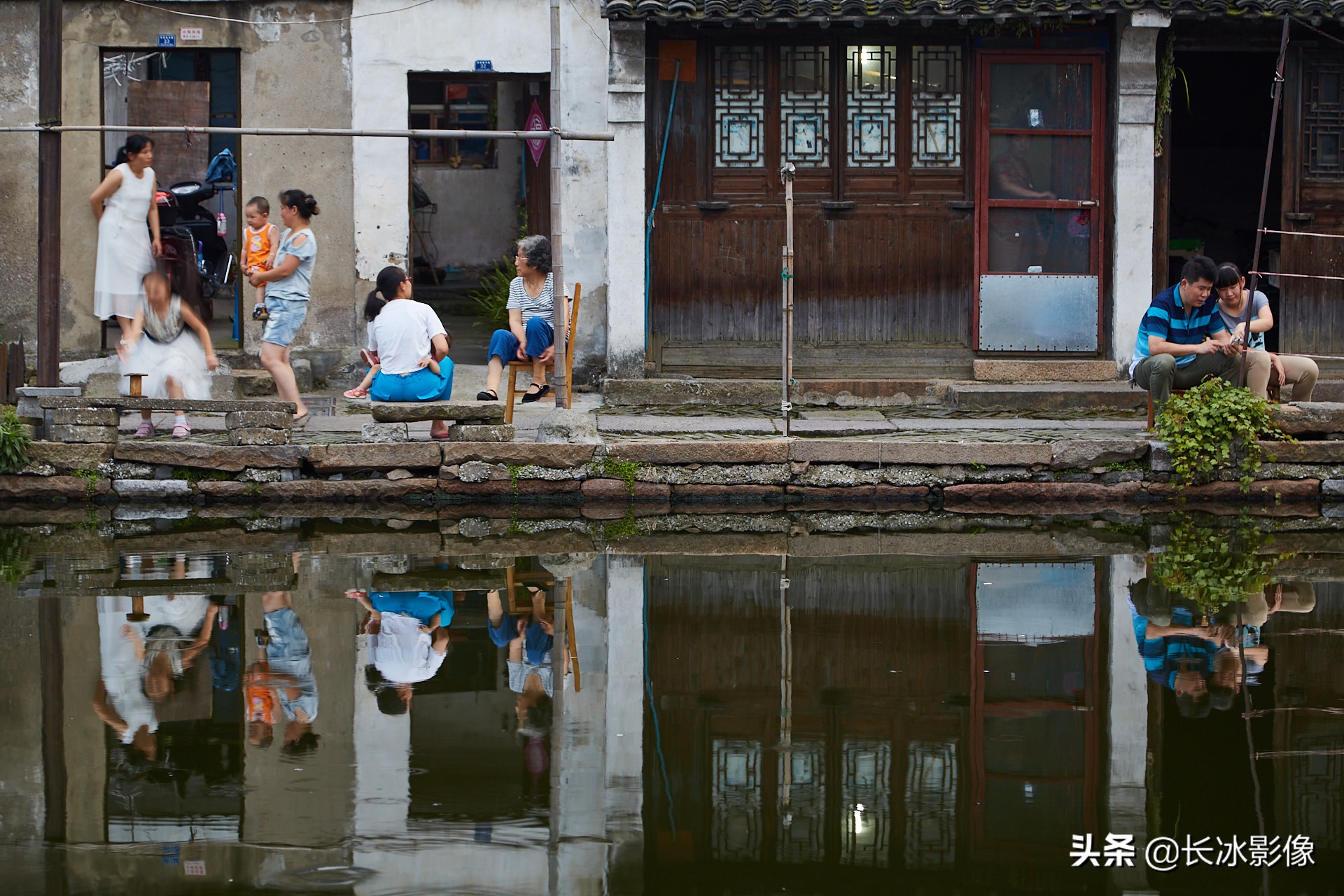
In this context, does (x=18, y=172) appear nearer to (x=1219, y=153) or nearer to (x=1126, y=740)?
(x=1126, y=740)

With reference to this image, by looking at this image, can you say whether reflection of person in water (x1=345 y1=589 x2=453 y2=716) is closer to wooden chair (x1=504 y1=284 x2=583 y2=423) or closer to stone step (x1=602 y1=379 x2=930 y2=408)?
wooden chair (x1=504 y1=284 x2=583 y2=423)

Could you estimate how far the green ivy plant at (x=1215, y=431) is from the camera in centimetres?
991

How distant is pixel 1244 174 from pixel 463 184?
9105 millimetres

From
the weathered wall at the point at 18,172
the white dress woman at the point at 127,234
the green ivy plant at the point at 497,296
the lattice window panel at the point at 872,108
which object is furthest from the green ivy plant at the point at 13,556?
the lattice window panel at the point at 872,108

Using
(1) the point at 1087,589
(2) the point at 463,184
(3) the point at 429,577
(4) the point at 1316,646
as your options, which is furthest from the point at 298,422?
(2) the point at 463,184

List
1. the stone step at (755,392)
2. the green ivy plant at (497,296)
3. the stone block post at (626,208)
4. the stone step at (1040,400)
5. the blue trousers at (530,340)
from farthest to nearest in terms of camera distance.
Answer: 1. the green ivy plant at (497,296)
2. the stone block post at (626,208)
3. the stone step at (755,392)
4. the stone step at (1040,400)
5. the blue trousers at (530,340)

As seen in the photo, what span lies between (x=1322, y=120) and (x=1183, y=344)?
3.92m

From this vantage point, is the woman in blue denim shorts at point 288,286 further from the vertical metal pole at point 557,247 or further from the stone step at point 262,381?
the stone step at point 262,381

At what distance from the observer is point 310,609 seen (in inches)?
281

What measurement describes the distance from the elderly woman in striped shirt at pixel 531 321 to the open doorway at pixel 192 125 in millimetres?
4576

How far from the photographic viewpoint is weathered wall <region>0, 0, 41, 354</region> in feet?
43.7

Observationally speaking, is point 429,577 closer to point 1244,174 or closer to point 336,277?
point 336,277

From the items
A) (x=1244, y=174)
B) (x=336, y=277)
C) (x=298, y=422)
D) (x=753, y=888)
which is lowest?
(x=753, y=888)

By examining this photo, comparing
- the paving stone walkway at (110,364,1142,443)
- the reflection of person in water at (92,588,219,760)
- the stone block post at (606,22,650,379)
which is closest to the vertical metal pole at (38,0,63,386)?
the paving stone walkway at (110,364,1142,443)
